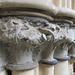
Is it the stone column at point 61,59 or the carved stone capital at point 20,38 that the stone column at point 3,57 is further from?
the stone column at point 61,59

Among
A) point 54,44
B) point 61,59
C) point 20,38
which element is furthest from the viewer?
point 61,59

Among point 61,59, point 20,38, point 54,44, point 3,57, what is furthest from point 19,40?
point 61,59

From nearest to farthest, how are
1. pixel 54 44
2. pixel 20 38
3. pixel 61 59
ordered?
pixel 20 38, pixel 54 44, pixel 61 59

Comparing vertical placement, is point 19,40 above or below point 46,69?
above

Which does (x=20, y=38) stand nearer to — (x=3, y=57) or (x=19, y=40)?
(x=19, y=40)

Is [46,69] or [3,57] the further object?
[46,69]

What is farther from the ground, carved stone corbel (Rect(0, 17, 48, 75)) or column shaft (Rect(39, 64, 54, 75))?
carved stone corbel (Rect(0, 17, 48, 75))

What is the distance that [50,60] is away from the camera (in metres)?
0.61

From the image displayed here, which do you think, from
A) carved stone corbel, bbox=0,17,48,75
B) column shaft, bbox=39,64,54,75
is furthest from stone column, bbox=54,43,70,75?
carved stone corbel, bbox=0,17,48,75

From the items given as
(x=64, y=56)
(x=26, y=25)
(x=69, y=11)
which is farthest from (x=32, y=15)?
(x=64, y=56)

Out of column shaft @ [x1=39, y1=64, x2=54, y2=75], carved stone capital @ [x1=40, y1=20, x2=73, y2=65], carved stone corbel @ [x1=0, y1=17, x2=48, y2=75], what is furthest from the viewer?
column shaft @ [x1=39, y1=64, x2=54, y2=75]

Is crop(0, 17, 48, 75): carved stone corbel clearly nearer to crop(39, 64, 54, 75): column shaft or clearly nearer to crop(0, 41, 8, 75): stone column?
crop(0, 41, 8, 75): stone column

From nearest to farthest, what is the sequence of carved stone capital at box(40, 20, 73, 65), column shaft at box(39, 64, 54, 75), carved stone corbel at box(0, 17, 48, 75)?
carved stone corbel at box(0, 17, 48, 75), carved stone capital at box(40, 20, 73, 65), column shaft at box(39, 64, 54, 75)

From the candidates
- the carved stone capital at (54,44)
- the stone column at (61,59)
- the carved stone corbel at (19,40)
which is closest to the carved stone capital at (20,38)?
the carved stone corbel at (19,40)
